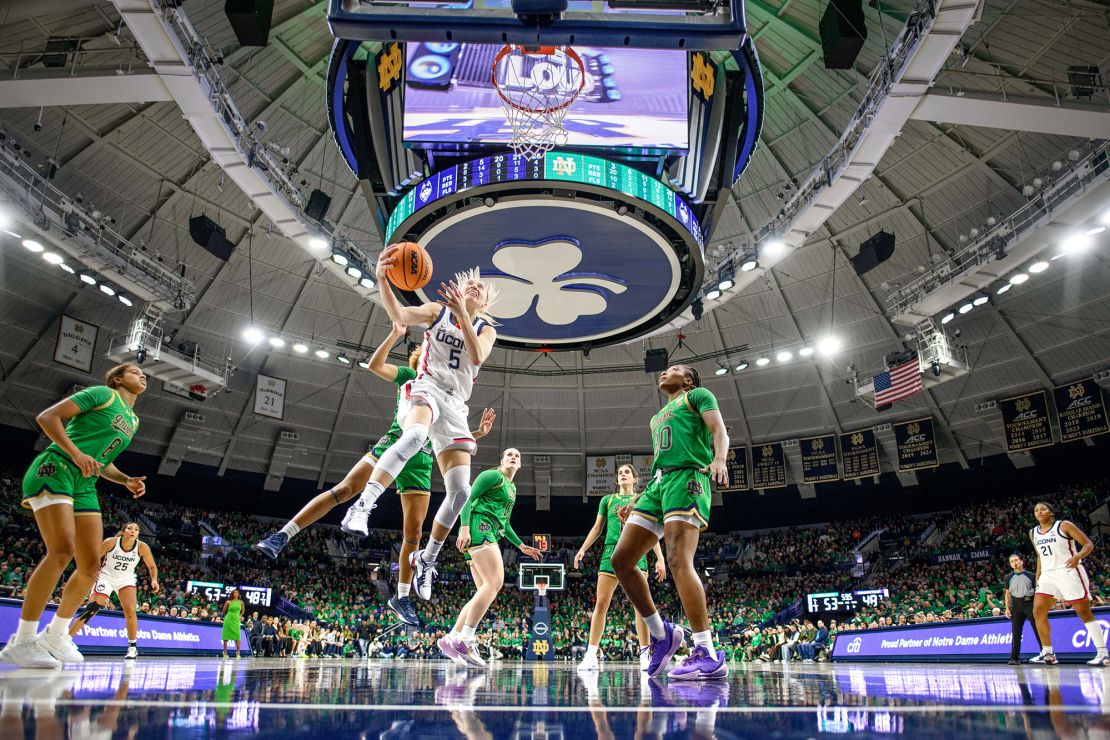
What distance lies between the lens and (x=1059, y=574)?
8.79 m

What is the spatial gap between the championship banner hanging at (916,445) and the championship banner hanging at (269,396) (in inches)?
957

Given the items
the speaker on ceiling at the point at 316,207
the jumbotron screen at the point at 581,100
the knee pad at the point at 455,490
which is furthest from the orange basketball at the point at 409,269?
the speaker on ceiling at the point at 316,207

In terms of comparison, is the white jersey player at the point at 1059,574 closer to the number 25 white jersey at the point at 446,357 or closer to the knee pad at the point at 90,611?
the number 25 white jersey at the point at 446,357

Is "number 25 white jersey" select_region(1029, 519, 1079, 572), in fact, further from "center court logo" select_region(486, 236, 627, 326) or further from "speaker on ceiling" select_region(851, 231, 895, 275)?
"speaker on ceiling" select_region(851, 231, 895, 275)

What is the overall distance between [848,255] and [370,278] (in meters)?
15.1

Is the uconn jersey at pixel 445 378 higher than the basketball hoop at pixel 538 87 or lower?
lower

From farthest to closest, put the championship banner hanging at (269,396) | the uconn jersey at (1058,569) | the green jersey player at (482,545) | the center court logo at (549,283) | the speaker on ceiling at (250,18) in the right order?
the championship banner hanging at (269,396)
the center court logo at (549,283)
the speaker on ceiling at (250,18)
the uconn jersey at (1058,569)
the green jersey player at (482,545)

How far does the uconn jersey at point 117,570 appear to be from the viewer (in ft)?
34.4

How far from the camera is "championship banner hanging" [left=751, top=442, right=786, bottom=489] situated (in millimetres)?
30156

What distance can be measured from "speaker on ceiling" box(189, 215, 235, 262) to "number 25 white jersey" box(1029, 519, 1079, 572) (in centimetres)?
2037

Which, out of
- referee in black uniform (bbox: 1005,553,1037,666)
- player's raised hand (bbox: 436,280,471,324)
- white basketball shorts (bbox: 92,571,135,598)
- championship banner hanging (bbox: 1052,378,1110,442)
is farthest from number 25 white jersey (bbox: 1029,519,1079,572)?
championship banner hanging (bbox: 1052,378,1110,442)

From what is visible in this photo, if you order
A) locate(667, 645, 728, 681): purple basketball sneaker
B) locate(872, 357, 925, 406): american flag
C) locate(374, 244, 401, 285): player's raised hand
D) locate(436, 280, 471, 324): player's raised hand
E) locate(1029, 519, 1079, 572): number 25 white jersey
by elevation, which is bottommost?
locate(667, 645, 728, 681): purple basketball sneaker

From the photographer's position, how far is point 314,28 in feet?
56.5

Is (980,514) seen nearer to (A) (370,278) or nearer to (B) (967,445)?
(B) (967,445)
